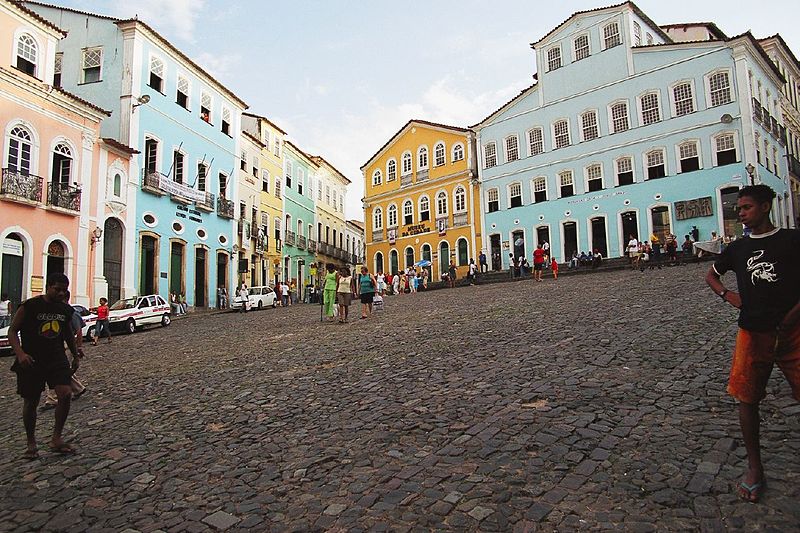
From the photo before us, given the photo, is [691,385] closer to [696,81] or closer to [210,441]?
[210,441]

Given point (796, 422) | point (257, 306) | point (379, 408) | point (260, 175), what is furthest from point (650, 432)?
point (260, 175)

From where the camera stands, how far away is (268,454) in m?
4.79

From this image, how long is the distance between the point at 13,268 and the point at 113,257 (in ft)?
16.1

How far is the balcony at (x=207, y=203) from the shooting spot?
30564 mm

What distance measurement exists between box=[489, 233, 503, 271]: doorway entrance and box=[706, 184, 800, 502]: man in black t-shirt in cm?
3490

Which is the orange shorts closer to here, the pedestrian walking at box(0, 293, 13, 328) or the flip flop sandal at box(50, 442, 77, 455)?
the flip flop sandal at box(50, 442, 77, 455)

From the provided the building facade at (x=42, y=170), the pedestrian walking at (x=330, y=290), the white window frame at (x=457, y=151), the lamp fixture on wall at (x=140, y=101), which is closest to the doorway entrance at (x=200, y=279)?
the building facade at (x=42, y=170)

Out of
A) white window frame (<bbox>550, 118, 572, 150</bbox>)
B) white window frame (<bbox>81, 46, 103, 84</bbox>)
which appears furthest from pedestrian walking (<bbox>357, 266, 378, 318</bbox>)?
white window frame (<bbox>550, 118, 572, 150</bbox>)

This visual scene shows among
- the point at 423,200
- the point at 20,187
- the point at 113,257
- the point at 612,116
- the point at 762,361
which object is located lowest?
the point at 762,361

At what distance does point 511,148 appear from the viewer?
38.6 meters

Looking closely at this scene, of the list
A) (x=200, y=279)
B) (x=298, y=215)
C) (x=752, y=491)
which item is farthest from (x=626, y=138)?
(x=752, y=491)

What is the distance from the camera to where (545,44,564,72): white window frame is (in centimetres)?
3622

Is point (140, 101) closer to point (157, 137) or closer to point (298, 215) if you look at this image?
point (157, 137)

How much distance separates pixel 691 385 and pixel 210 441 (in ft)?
15.6
